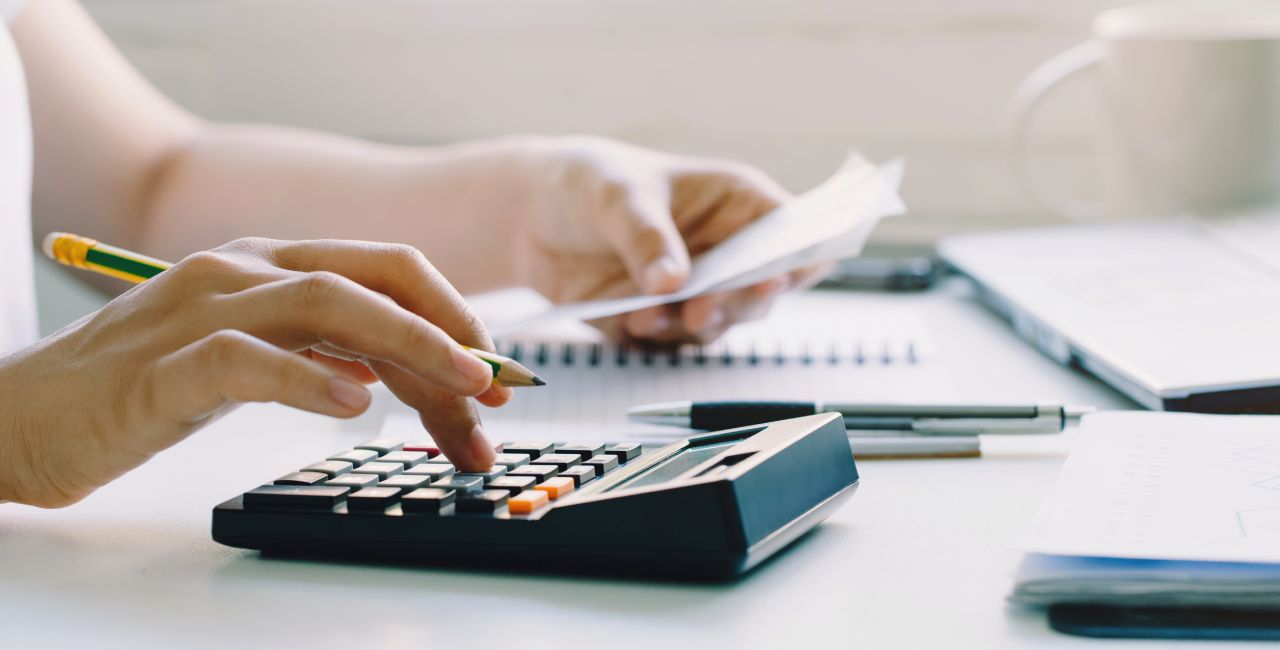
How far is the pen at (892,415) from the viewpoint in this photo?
1.90 ft

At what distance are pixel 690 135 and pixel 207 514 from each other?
814 mm

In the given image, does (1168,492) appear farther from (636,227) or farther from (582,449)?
(636,227)

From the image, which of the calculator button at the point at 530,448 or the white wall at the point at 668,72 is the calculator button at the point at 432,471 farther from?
the white wall at the point at 668,72

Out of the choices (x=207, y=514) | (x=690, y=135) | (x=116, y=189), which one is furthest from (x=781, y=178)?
(x=207, y=514)

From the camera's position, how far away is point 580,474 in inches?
18.1

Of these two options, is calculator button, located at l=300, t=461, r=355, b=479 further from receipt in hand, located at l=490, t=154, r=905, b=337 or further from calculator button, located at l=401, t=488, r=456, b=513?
receipt in hand, located at l=490, t=154, r=905, b=337

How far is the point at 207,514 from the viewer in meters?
0.49

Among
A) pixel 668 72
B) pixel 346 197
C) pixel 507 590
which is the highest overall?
pixel 668 72

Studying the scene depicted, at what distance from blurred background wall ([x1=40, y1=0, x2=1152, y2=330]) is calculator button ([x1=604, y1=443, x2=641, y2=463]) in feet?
2.43

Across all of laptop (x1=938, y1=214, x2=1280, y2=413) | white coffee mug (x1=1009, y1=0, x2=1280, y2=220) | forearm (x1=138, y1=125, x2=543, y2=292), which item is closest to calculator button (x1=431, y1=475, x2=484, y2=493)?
laptop (x1=938, y1=214, x2=1280, y2=413)

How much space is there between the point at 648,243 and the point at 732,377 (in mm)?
87

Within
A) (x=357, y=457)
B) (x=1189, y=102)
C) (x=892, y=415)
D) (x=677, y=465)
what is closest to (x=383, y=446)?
(x=357, y=457)

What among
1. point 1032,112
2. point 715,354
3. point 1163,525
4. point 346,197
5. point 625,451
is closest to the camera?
point 1163,525

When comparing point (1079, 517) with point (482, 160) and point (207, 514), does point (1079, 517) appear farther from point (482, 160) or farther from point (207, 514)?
point (482, 160)
